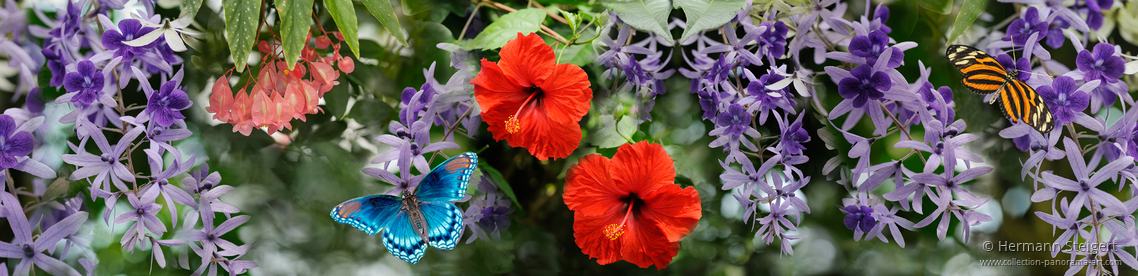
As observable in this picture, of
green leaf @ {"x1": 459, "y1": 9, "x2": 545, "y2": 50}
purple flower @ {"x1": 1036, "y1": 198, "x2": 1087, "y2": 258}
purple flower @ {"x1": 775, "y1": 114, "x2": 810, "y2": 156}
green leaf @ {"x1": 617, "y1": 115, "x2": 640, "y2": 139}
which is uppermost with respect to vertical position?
green leaf @ {"x1": 459, "y1": 9, "x2": 545, "y2": 50}

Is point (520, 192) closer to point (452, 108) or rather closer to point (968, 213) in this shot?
point (452, 108)

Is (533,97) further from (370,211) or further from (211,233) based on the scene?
(211,233)

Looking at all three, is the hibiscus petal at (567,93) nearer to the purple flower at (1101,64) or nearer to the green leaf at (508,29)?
the green leaf at (508,29)

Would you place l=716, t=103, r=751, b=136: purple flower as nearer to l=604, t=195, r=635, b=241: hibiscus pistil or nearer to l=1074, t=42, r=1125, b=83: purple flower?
l=604, t=195, r=635, b=241: hibiscus pistil

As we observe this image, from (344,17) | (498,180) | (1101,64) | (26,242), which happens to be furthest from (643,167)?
(26,242)

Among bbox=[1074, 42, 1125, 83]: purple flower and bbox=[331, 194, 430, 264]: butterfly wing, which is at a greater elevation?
bbox=[1074, 42, 1125, 83]: purple flower

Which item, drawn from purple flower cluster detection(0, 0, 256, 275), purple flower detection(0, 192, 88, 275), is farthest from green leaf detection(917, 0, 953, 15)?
purple flower detection(0, 192, 88, 275)
